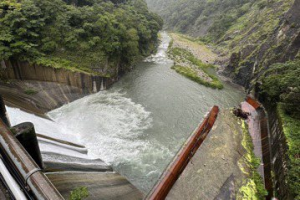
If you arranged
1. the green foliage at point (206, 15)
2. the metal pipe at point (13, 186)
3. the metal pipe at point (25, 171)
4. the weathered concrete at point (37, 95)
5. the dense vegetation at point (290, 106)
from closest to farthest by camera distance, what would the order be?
the metal pipe at point (13, 186) < the metal pipe at point (25, 171) < the dense vegetation at point (290, 106) < the weathered concrete at point (37, 95) < the green foliage at point (206, 15)

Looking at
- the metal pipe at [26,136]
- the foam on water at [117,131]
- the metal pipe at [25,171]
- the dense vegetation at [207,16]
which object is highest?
the dense vegetation at [207,16]

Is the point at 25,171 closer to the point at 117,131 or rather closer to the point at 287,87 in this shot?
the point at 117,131

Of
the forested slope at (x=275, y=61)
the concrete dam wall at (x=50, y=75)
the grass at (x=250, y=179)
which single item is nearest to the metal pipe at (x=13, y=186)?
the grass at (x=250, y=179)

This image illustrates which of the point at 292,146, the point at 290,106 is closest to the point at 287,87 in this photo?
the point at 290,106

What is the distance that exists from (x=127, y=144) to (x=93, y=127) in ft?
12.8

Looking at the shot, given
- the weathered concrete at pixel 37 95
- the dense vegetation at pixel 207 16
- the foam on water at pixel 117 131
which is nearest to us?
the foam on water at pixel 117 131

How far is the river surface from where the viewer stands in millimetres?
13734

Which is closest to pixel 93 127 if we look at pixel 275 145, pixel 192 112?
pixel 192 112

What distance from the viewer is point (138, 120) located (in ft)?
61.0

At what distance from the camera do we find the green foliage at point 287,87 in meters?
14.1

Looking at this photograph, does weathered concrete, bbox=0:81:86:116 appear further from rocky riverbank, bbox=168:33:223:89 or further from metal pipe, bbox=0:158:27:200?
rocky riverbank, bbox=168:33:223:89

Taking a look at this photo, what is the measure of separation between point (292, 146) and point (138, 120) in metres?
12.2

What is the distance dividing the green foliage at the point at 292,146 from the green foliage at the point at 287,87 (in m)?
0.63

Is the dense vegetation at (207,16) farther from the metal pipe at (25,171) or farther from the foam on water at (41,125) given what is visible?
the metal pipe at (25,171)
